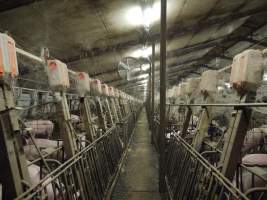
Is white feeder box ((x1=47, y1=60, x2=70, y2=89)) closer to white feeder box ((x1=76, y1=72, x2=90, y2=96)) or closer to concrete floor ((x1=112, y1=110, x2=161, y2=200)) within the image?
white feeder box ((x1=76, y1=72, x2=90, y2=96))

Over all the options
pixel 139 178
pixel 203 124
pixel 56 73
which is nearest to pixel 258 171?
pixel 203 124

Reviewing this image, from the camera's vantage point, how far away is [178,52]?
41.6 feet

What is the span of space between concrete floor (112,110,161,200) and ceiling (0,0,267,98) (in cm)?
274

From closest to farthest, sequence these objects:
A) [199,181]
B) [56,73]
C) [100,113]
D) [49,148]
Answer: [199,181] < [56,73] < [49,148] < [100,113]

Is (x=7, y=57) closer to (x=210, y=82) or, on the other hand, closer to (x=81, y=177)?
(x=81, y=177)

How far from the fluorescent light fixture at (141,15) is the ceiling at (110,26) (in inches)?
1.0

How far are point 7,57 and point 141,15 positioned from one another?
481 cm

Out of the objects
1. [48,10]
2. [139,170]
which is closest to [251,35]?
[139,170]

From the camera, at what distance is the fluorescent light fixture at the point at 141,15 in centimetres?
609

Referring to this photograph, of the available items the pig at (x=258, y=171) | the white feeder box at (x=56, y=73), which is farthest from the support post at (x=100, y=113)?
the pig at (x=258, y=171)

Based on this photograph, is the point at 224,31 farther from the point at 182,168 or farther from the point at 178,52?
the point at 182,168

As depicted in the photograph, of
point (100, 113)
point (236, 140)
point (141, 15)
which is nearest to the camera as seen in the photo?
point (236, 140)

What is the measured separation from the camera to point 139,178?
19.8 feet

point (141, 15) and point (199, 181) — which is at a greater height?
point (141, 15)
